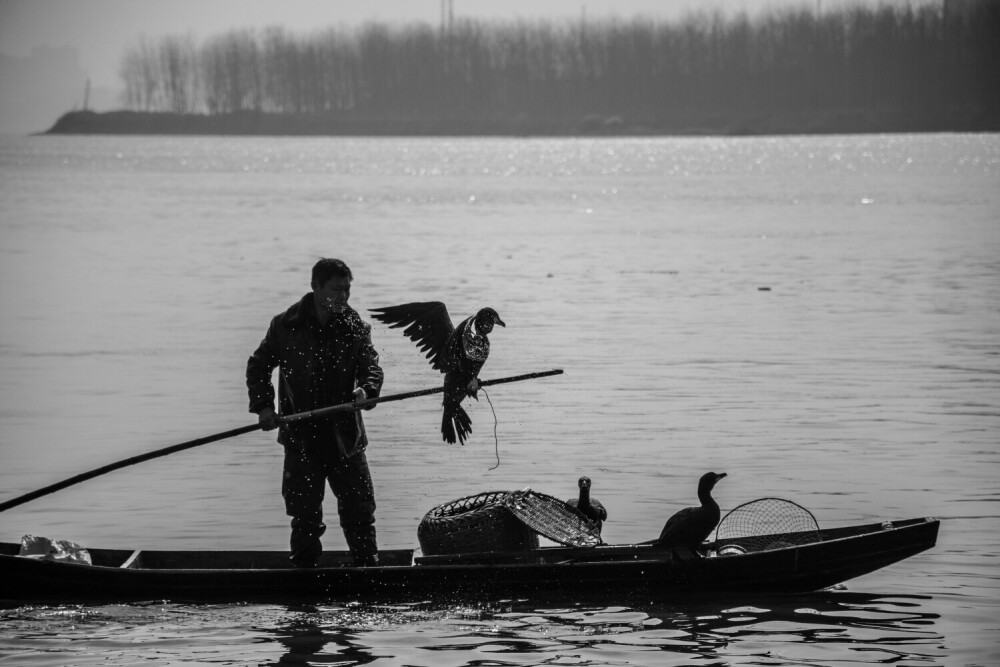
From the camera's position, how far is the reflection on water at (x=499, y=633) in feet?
30.3

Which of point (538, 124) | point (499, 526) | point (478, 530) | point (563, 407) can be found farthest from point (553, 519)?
point (538, 124)

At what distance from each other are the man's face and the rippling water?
181 centimetres

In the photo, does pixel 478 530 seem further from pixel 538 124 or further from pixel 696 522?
pixel 538 124

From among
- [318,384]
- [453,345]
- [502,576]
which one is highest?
[453,345]

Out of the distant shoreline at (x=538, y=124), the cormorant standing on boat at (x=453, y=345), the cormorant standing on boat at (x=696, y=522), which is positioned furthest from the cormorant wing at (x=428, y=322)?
the distant shoreline at (x=538, y=124)

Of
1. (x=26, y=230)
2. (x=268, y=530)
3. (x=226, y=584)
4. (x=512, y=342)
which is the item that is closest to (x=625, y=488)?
(x=268, y=530)

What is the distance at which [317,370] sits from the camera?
9.35 m

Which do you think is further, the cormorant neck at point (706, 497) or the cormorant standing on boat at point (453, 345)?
the cormorant neck at point (706, 497)

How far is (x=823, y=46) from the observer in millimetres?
161125

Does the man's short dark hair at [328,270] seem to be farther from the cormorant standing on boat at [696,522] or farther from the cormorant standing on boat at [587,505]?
the cormorant standing on boat at [696,522]

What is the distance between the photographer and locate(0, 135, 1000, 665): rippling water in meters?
9.66

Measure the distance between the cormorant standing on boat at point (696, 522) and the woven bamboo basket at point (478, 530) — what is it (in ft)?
2.63

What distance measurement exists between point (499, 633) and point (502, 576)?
0.39 metres

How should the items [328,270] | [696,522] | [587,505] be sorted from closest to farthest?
[328,270] < [696,522] < [587,505]
